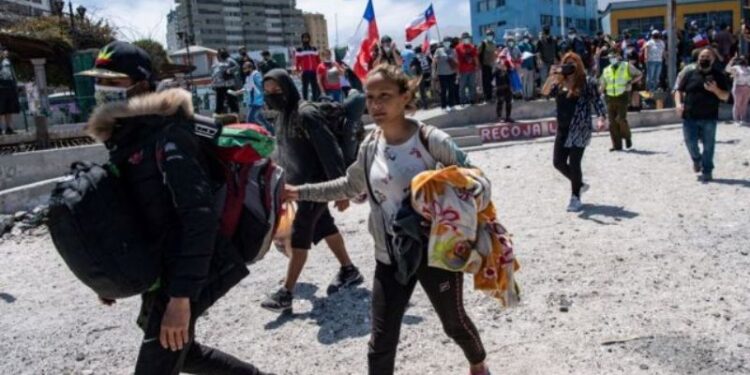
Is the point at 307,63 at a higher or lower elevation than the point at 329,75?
higher

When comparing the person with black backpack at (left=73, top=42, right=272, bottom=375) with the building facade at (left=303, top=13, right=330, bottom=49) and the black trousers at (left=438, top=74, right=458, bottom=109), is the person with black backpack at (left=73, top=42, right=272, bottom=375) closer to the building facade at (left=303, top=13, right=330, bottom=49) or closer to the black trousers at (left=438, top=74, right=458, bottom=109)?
the black trousers at (left=438, top=74, right=458, bottom=109)

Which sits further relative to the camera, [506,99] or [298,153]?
[506,99]

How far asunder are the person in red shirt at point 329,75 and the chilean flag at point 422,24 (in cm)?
266

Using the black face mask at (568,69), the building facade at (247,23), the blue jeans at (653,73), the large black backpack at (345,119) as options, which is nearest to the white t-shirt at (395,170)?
the large black backpack at (345,119)

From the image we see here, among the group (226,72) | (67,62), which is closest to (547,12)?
(67,62)

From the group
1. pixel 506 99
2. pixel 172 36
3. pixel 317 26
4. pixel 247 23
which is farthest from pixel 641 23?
pixel 317 26

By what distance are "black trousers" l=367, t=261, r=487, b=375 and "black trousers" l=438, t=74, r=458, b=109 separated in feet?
45.7

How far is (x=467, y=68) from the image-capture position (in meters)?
16.5

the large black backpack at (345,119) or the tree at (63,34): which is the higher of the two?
the tree at (63,34)

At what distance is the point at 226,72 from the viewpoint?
15672 millimetres

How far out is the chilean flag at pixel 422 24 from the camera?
17.3m

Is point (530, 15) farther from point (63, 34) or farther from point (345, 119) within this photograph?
point (345, 119)

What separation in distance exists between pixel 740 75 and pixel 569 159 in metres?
10.3

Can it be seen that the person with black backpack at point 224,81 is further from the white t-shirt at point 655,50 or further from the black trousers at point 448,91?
the white t-shirt at point 655,50
